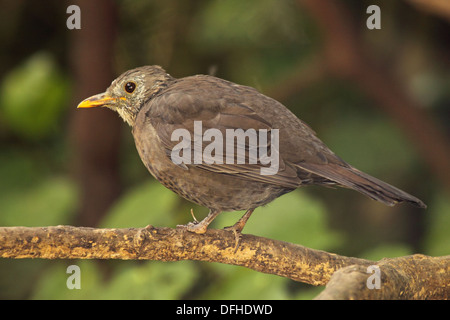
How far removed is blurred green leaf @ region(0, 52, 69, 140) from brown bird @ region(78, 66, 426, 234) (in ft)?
7.49

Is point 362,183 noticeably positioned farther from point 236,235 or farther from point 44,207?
point 44,207

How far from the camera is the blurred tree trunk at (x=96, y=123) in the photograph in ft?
16.8

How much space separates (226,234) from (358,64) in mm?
2863

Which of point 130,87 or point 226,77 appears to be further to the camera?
point 226,77

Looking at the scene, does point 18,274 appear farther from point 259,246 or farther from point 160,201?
point 259,246

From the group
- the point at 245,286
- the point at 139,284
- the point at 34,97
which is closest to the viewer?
the point at 245,286

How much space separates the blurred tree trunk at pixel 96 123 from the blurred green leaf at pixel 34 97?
0.62 ft

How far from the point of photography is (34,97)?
5.10 m

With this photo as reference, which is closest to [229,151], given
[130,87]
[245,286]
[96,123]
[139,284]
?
[130,87]

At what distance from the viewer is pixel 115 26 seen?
5.29m

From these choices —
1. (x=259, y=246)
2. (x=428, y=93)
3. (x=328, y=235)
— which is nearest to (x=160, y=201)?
(x=328, y=235)

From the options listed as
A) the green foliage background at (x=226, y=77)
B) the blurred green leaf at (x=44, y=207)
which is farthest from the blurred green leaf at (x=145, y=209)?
the blurred green leaf at (x=44, y=207)

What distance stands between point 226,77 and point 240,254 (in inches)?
133

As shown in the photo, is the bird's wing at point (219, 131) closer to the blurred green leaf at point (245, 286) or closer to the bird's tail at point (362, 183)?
the bird's tail at point (362, 183)
